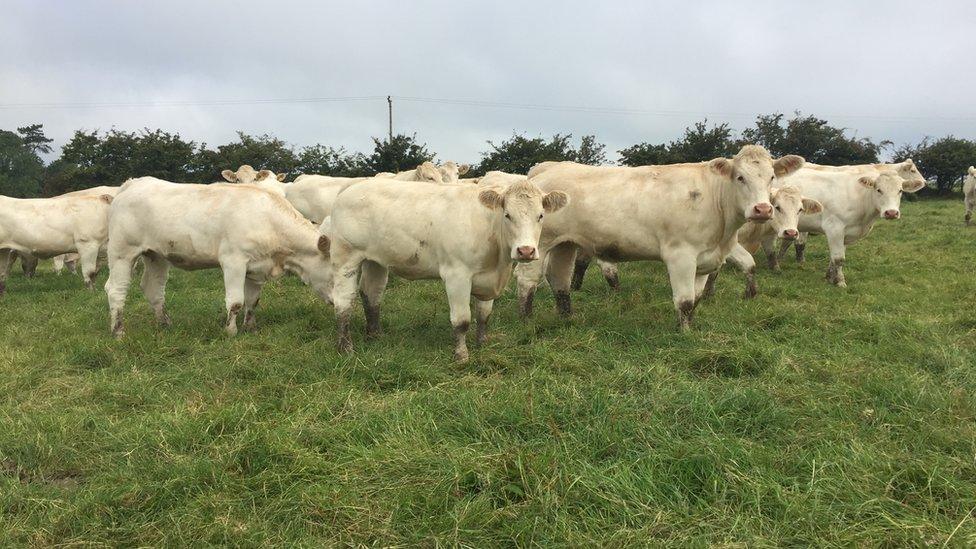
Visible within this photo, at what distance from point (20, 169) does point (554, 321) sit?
6888 cm

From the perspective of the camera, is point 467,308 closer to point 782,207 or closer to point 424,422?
point 424,422

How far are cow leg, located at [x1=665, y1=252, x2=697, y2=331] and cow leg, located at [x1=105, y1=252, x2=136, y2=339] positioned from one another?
6.68 m

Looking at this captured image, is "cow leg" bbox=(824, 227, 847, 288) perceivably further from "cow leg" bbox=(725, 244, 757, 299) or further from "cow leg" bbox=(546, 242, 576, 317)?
"cow leg" bbox=(546, 242, 576, 317)

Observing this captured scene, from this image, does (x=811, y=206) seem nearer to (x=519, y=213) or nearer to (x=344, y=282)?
(x=519, y=213)

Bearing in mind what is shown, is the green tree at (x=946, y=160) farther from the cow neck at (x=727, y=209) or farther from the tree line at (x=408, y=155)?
the cow neck at (x=727, y=209)

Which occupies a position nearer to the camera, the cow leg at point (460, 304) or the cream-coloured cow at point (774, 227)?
the cow leg at point (460, 304)

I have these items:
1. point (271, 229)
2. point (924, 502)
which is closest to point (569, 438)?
point (924, 502)

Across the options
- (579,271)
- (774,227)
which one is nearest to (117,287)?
(579,271)

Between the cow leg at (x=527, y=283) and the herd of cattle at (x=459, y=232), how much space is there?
0.02 m

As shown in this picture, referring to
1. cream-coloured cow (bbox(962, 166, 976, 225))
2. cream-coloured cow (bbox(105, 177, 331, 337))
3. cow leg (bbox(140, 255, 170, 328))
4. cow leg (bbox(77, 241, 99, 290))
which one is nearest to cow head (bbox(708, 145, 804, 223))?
cream-coloured cow (bbox(105, 177, 331, 337))

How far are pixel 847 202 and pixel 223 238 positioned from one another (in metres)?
10.6

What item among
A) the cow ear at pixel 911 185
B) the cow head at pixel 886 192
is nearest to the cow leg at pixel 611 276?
the cow head at pixel 886 192

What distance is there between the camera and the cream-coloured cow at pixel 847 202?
34.3 ft

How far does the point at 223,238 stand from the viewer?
7.19m
